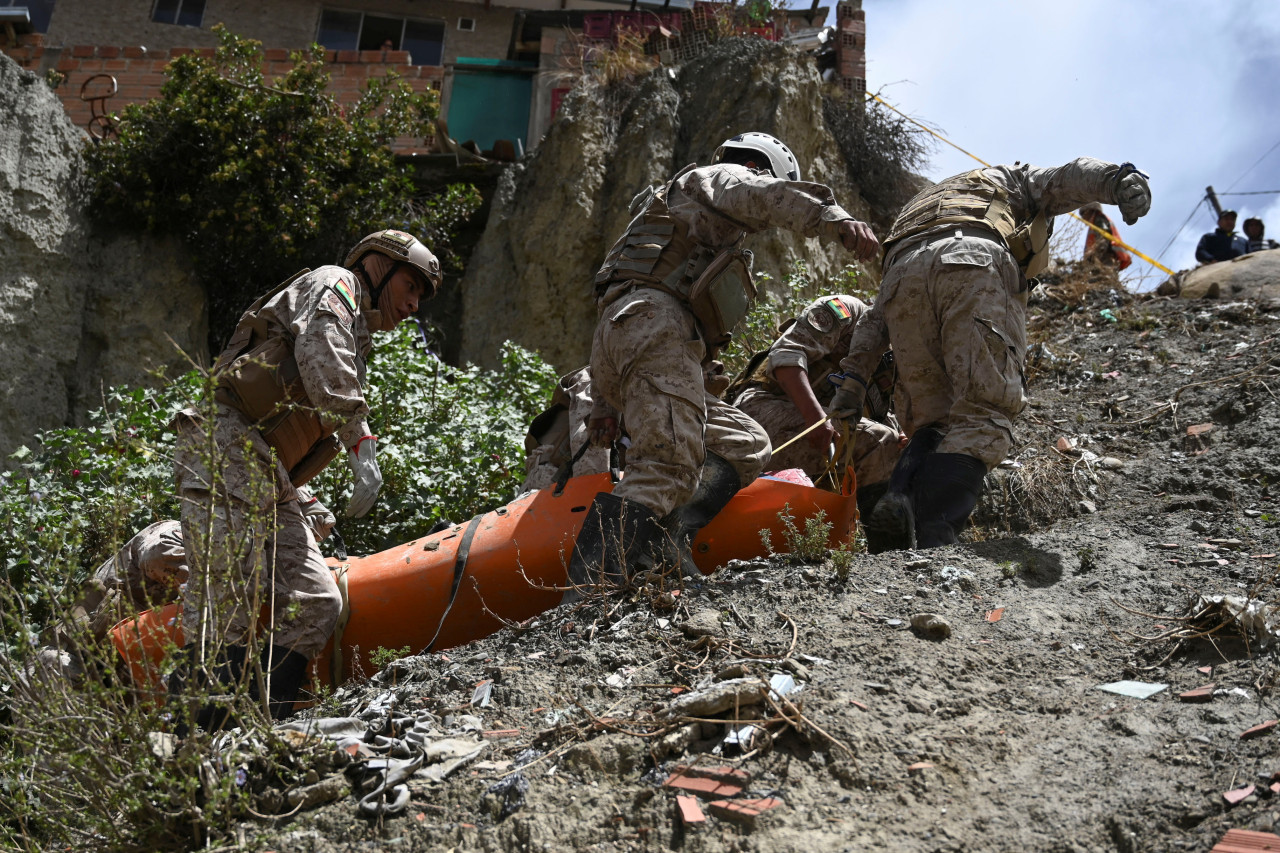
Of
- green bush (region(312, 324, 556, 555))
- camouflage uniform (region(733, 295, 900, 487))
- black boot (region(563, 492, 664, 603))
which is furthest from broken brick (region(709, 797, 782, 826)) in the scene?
green bush (region(312, 324, 556, 555))

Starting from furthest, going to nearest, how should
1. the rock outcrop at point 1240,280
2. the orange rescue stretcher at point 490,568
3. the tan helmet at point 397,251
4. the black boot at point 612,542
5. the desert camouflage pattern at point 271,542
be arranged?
the rock outcrop at point 1240,280, the tan helmet at point 397,251, the orange rescue stretcher at point 490,568, the black boot at point 612,542, the desert camouflage pattern at point 271,542

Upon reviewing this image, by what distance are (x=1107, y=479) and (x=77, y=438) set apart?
544cm

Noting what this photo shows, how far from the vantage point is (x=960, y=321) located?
3943 mm

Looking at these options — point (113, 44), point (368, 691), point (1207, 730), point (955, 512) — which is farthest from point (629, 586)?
point (113, 44)

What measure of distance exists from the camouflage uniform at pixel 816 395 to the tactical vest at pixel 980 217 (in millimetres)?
489

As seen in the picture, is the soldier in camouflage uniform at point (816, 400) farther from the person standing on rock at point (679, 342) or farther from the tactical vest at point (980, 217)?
the person standing on rock at point (679, 342)

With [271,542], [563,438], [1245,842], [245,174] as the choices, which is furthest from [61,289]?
[1245,842]

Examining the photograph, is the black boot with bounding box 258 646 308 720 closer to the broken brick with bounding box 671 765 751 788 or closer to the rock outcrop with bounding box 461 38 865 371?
the broken brick with bounding box 671 765 751 788

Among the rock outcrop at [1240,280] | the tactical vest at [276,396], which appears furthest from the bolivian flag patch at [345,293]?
the rock outcrop at [1240,280]

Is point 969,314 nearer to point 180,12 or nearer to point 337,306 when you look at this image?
point 337,306

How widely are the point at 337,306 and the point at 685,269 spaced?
1.24 metres

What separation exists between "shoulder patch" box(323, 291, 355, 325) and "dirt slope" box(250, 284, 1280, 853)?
1.21m

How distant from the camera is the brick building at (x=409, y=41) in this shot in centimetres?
1099

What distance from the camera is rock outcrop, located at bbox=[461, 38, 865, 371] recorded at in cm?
934
